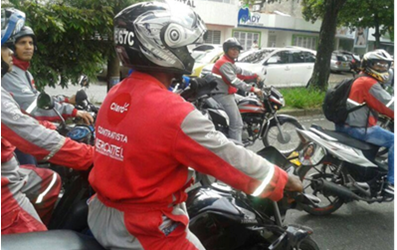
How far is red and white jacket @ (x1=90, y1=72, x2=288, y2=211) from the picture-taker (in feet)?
5.51

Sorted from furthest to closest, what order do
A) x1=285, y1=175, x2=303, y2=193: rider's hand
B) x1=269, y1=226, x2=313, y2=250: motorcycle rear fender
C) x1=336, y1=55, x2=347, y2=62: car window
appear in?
1. x1=336, y1=55, x2=347, y2=62: car window
2. x1=269, y1=226, x2=313, y2=250: motorcycle rear fender
3. x1=285, y1=175, x2=303, y2=193: rider's hand

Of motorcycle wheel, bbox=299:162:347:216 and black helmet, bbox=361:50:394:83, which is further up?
black helmet, bbox=361:50:394:83

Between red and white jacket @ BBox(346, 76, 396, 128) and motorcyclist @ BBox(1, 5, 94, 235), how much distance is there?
3240 millimetres

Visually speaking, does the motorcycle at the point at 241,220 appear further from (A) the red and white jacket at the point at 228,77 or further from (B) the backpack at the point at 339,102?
(A) the red and white jacket at the point at 228,77

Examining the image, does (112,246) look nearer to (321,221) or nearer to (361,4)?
(321,221)

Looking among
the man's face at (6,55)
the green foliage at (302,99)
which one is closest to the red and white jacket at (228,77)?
the green foliage at (302,99)

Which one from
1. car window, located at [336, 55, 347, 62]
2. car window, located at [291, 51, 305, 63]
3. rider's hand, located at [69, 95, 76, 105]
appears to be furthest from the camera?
car window, located at [336, 55, 347, 62]

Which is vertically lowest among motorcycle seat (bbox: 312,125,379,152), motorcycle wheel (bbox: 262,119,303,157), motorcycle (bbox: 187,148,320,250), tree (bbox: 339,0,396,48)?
motorcycle wheel (bbox: 262,119,303,157)

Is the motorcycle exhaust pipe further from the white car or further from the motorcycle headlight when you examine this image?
the white car

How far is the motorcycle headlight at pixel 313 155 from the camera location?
14.7 feet

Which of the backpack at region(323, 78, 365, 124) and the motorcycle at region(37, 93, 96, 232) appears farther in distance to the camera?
the backpack at region(323, 78, 365, 124)

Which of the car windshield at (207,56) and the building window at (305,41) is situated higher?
the car windshield at (207,56)

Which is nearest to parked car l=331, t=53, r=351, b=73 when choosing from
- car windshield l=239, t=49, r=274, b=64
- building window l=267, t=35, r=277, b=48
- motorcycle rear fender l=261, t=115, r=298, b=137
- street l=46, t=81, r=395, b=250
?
building window l=267, t=35, r=277, b=48

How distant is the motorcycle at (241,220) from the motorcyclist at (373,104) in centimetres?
249
